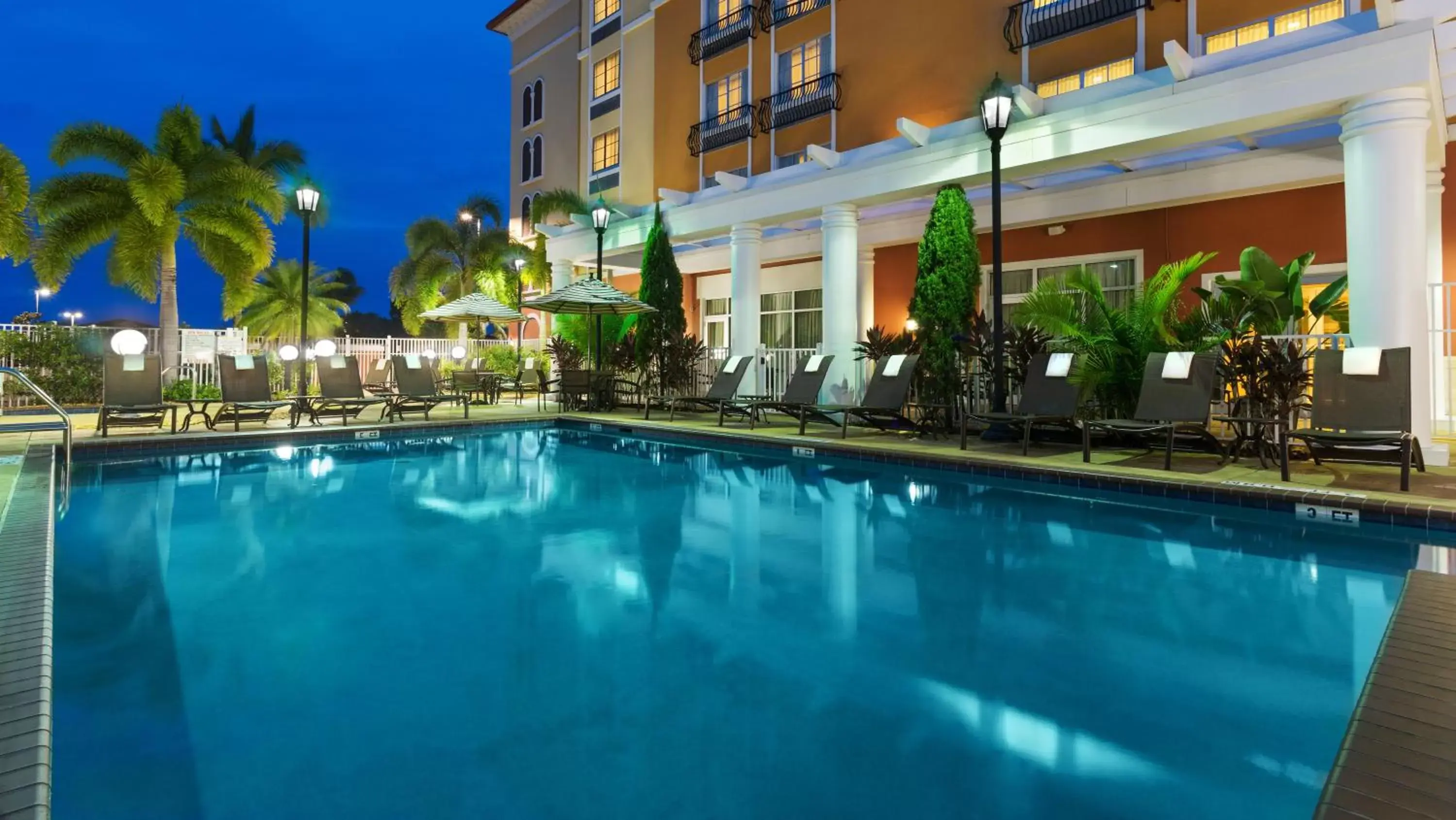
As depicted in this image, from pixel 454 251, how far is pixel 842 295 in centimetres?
2052

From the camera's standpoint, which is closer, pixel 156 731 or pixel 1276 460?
pixel 156 731

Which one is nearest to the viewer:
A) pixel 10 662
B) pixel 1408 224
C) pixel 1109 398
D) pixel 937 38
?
pixel 10 662

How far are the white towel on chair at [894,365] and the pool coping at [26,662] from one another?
26.3 ft

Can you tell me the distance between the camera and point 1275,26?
9703mm

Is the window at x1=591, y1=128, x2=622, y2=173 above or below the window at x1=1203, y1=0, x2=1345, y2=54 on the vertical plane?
above

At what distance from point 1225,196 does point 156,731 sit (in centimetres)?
1252

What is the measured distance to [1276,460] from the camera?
7352mm

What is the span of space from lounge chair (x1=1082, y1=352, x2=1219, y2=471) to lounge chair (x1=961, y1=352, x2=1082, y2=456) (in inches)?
26.5

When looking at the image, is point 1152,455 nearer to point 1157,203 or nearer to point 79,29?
point 1157,203

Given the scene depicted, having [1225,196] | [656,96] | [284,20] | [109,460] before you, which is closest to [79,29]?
[284,20]

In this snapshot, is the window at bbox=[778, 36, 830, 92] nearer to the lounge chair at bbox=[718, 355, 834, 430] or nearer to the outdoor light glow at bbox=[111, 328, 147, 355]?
the lounge chair at bbox=[718, 355, 834, 430]

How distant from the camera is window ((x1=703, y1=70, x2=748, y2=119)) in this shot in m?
16.8

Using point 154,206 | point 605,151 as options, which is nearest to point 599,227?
point 154,206

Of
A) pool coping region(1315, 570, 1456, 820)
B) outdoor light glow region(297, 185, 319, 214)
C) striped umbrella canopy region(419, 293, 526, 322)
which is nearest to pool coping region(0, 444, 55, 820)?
pool coping region(1315, 570, 1456, 820)
